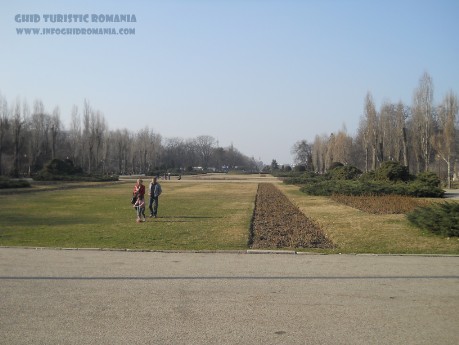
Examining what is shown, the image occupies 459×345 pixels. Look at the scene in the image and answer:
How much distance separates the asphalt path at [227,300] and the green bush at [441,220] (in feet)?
11.5

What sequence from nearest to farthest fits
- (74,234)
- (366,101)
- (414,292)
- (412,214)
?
(414,292) < (74,234) < (412,214) < (366,101)

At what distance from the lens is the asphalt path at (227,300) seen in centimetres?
500

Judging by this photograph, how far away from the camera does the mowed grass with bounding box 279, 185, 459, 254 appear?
1125 cm

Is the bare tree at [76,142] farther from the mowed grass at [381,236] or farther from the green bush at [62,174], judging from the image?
the mowed grass at [381,236]

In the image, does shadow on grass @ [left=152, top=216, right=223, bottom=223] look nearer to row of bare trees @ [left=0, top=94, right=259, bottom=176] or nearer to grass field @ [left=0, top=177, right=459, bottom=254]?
Result: grass field @ [left=0, top=177, right=459, bottom=254]

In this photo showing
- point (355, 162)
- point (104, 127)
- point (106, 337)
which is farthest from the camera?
point (355, 162)

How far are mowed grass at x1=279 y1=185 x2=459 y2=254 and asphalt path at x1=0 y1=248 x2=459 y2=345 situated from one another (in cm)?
159

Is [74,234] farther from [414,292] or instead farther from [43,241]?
[414,292]

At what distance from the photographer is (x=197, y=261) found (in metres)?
9.30

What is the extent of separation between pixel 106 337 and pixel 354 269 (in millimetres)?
5255

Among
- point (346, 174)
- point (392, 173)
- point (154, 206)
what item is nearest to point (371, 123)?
point (346, 174)

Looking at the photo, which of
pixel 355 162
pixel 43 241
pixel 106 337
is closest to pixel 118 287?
pixel 106 337

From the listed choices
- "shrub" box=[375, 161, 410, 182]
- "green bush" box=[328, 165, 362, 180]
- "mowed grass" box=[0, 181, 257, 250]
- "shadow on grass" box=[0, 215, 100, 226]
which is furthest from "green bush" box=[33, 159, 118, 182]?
"shadow on grass" box=[0, 215, 100, 226]

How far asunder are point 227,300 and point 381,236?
849 centimetres
